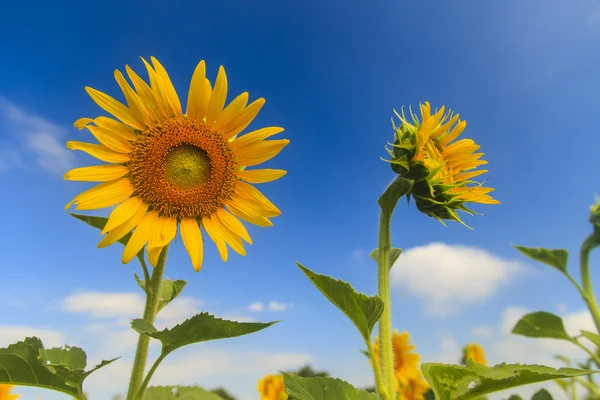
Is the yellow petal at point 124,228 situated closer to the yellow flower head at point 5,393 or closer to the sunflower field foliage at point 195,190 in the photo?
the sunflower field foliage at point 195,190

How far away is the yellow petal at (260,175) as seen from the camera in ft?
9.58

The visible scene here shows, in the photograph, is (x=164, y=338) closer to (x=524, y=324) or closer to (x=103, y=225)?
(x=103, y=225)

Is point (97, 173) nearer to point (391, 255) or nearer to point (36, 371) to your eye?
point (36, 371)

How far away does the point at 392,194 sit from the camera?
2594 mm

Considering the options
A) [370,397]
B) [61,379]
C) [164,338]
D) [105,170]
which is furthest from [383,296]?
[105,170]

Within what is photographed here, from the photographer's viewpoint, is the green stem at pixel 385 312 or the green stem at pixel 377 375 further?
the green stem at pixel 385 312

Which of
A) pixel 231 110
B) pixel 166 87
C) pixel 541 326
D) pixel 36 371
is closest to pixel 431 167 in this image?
pixel 231 110

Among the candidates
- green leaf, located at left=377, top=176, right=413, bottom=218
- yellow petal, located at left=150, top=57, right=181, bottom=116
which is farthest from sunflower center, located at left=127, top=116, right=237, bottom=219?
green leaf, located at left=377, top=176, right=413, bottom=218

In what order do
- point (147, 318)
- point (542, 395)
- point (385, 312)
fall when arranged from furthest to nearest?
point (542, 395) → point (147, 318) → point (385, 312)

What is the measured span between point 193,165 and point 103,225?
63 centimetres

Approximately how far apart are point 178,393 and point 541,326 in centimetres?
299

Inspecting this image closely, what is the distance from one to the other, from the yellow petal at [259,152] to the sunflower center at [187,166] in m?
0.20

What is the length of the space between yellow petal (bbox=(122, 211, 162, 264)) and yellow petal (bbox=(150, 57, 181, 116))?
2.05 feet

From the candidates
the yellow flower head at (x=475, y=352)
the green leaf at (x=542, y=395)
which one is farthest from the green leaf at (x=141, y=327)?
the yellow flower head at (x=475, y=352)
